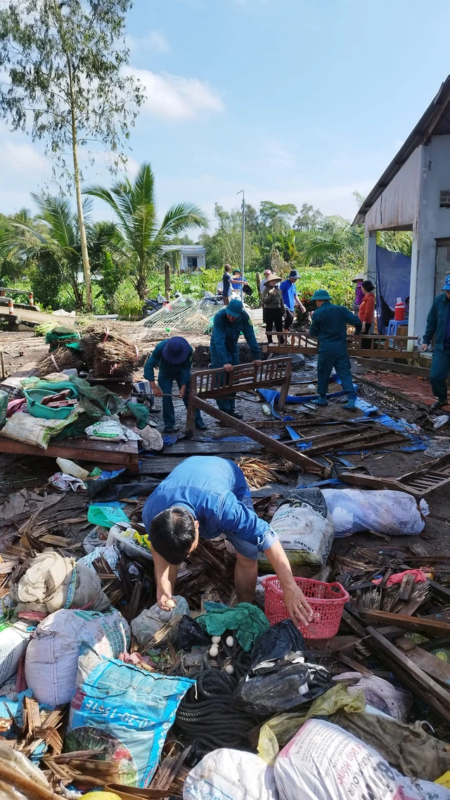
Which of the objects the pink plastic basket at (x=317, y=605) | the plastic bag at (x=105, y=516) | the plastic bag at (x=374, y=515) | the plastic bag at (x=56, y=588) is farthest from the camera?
the plastic bag at (x=105, y=516)

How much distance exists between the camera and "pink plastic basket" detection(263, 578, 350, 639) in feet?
9.30

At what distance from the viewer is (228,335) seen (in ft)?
26.3

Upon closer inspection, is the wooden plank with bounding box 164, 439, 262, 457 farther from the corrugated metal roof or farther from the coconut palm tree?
the coconut palm tree

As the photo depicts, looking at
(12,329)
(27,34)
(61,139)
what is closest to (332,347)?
(12,329)

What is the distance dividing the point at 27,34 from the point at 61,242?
24.6ft

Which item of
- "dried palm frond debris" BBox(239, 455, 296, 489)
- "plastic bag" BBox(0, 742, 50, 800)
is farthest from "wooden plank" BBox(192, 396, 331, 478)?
"plastic bag" BBox(0, 742, 50, 800)

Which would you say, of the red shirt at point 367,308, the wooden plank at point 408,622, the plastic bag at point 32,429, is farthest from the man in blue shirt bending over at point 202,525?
the red shirt at point 367,308

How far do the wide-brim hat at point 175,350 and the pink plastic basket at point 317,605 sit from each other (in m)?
4.33

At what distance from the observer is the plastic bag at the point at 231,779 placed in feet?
6.60

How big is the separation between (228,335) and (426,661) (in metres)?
5.81

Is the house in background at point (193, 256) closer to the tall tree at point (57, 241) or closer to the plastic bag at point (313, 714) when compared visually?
the tall tree at point (57, 241)

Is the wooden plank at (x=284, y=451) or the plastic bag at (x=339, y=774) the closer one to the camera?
the plastic bag at (x=339, y=774)

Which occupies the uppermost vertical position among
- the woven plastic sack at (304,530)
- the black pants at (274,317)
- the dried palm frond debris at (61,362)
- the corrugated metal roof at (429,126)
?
the corrugated metal roof at (429,126)

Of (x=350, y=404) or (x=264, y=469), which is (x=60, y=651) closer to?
(x=264, y=469)
